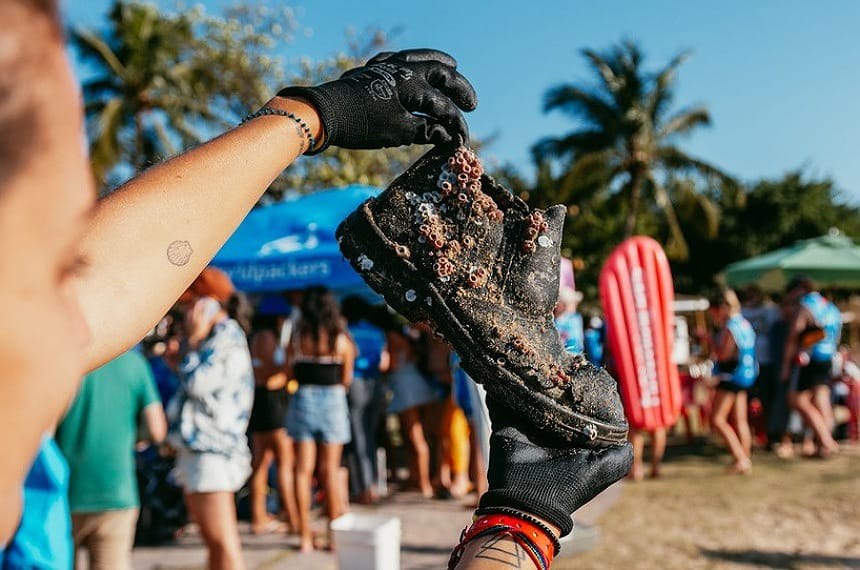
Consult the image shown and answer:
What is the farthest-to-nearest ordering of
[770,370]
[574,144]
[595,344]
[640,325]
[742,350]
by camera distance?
1. [574,144]
2. [770,370]
3. [595,344]
4. [742,350]
5. [640,325]

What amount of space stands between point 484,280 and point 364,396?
5730 mm

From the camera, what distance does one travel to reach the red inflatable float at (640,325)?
600 cm

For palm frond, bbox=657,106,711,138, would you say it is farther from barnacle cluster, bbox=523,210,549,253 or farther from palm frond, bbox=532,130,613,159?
barnacle cluster, bbox=523,210,549,253

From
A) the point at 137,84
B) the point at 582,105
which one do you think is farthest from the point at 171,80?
the point at 582,105

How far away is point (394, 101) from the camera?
1266 mm

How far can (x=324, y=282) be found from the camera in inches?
236

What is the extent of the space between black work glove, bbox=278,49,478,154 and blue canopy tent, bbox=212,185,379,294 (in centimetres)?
443

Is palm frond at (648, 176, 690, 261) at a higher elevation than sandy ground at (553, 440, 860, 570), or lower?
higher

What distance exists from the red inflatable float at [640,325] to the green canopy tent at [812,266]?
5.51 m

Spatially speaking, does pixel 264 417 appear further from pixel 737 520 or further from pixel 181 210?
pixel 181 210

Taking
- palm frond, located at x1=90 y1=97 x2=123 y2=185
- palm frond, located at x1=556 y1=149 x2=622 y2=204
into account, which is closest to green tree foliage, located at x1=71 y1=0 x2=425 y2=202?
palm frond, located at x1=90 y1=97 x2=123 y2=185

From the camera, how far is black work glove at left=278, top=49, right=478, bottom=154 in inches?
48.6

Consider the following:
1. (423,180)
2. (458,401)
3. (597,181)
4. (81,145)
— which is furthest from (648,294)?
(597,181)

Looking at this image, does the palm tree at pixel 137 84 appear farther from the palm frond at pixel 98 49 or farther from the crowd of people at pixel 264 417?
the crowd of people at pixel 264 417
